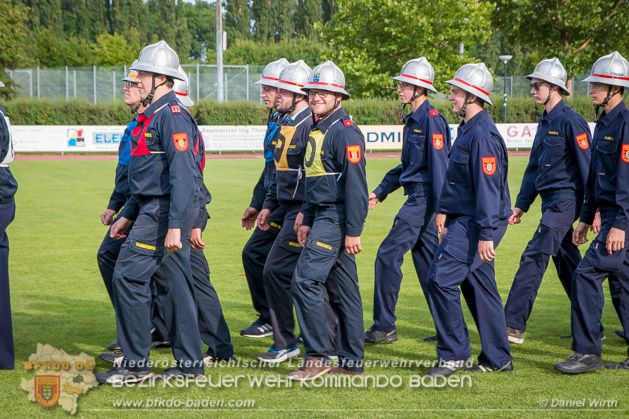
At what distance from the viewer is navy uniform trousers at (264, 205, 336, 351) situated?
20.6 feet

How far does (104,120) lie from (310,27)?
42.7m

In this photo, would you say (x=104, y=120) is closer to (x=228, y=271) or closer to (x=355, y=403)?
(x=228, y=271)

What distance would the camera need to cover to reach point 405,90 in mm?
7078

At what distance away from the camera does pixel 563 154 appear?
6664 millimetres

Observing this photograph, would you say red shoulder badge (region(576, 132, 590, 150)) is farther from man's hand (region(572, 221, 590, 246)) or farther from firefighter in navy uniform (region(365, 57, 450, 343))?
firefighter in navy uniform (region(365, 57, 450, 343))

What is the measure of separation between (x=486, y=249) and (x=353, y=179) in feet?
3.59

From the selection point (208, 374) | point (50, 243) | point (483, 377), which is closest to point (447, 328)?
point (483, 377)

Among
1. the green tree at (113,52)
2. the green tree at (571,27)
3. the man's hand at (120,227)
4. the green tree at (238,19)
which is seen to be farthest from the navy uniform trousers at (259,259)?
the green tree at (238,19)

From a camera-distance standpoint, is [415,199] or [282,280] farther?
[415,199]

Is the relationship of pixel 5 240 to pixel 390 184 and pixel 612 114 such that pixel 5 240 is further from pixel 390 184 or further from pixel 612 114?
pixel 612 114

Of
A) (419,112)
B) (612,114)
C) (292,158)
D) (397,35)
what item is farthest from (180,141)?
(397,35)

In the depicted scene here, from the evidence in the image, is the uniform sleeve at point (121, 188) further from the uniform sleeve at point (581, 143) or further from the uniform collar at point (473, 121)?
the uniform sleeve at point (581, 143)

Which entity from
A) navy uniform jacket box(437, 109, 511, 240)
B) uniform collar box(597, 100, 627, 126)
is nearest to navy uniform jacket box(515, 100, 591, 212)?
uniform collar box(597, 100, 627, 126)

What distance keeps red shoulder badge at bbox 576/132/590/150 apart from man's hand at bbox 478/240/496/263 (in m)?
1.70
